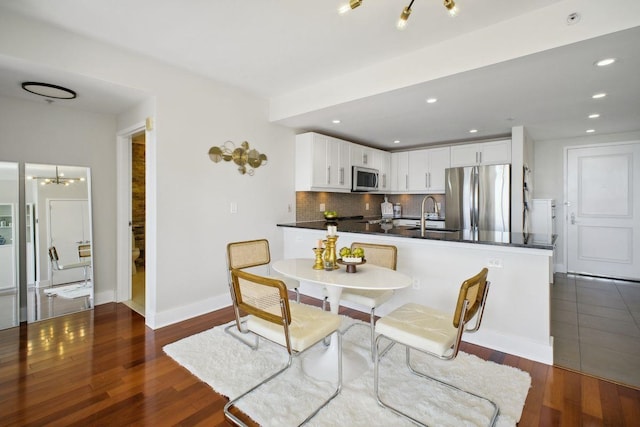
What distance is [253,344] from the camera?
2623 millimetres

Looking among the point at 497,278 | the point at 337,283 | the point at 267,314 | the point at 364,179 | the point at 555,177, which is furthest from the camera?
the point at 555,177

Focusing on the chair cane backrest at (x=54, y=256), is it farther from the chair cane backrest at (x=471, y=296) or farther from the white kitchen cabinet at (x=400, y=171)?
the white kitchen cabinet at (x=400, y=171)

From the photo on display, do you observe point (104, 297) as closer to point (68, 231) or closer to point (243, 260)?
point (68, 231)

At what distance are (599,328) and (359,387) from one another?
2.62 meters

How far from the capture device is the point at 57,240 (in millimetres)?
3352

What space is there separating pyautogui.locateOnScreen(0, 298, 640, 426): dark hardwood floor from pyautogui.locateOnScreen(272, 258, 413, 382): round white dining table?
0.72 metres

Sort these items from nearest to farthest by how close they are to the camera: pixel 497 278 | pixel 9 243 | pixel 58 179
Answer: pixel 497 278
pixel 9 243
pixel 58 179

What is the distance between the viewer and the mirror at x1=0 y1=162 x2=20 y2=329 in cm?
301

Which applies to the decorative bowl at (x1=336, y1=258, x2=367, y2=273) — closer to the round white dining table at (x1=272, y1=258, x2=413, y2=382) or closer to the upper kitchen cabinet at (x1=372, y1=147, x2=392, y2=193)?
the round white dining table at (x1=272, y1=258, x2=413, y2=382)

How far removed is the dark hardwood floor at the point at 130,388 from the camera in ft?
5.80

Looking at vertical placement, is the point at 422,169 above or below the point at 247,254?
above

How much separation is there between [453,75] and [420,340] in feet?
6.69

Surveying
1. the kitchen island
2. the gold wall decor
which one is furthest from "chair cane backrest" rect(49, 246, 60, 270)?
the kitchen island

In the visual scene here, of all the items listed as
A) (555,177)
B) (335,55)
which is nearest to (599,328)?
(555,177)
